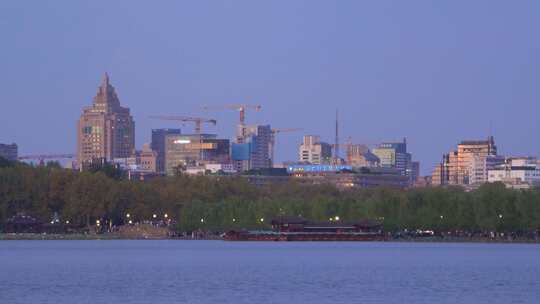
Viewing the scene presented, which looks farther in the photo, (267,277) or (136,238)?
(136,238)

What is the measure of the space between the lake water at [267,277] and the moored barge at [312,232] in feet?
141

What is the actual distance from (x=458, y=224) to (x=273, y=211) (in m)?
27.3

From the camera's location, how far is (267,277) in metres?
92.7

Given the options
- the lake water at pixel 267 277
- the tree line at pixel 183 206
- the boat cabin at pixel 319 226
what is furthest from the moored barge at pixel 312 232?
the lake water at pixel 267 277

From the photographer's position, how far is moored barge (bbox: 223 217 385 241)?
178m

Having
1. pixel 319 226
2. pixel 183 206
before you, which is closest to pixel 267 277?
pixel 319 226

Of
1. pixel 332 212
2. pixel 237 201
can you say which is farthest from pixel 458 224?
pixel 237 201

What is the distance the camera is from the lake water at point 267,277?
77000 mm

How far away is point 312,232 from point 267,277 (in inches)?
3567

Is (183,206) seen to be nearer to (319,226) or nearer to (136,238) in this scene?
(136,238)

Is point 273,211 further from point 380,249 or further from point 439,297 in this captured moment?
point 439,297

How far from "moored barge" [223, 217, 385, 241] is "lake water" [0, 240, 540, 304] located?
43007 millimetres

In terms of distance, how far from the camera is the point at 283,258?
Result: 401 ft

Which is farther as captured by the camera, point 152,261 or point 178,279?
point 152,261
